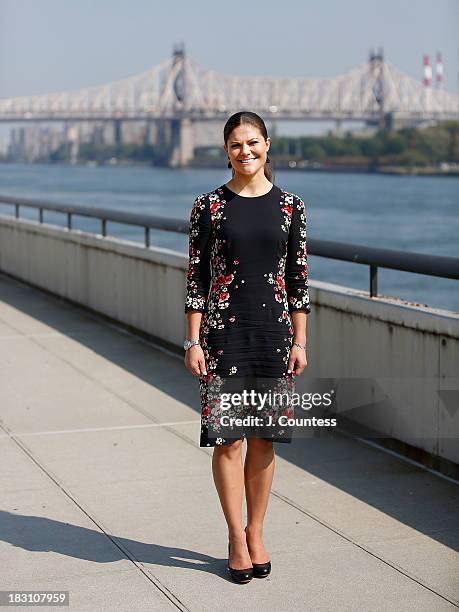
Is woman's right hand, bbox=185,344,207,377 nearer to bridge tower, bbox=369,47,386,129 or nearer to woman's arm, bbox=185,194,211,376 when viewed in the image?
woman's arm, bbox=185,194,211,376

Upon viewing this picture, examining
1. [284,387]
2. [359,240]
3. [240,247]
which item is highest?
[240,247]

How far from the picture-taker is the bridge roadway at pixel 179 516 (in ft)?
12.1

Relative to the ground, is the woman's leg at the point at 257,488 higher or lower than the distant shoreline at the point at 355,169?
higher

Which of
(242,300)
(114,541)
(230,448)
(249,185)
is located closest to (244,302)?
(242,300)

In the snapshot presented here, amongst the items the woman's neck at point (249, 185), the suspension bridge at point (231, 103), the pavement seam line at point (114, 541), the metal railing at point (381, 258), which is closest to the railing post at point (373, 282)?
the metal railing at point (381, 258)

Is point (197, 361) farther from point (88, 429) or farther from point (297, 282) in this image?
point (88, 429)

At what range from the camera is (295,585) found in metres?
3.71

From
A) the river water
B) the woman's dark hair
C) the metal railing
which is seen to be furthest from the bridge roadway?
the river water

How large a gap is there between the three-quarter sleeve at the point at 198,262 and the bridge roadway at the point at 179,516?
91 centimetres

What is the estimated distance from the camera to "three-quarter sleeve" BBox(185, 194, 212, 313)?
3.71 m

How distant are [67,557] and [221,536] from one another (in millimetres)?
574

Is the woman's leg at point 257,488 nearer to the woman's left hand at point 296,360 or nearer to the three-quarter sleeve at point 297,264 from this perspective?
the woman's left hand at point 296,360

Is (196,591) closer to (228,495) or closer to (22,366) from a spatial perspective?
(228,495)

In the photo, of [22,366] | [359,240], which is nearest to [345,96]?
[359,240]
